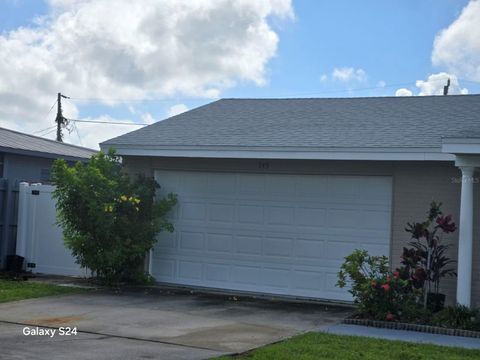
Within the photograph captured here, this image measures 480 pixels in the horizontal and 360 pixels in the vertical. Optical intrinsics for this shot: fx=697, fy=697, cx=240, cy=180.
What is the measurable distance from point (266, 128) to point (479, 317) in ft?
19.0

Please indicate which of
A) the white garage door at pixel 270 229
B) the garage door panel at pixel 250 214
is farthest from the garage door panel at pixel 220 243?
the garage door panel at pixel 250 214

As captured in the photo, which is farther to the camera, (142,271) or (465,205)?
(142,271)

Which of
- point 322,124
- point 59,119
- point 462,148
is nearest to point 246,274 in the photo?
point 322,124

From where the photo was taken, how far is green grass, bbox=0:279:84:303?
1192 cm

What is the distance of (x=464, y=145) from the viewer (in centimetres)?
1020

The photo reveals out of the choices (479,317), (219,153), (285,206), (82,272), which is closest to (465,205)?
(479,317)

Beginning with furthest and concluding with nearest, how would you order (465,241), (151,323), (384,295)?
(465,241) → (384,295) → (151,323)

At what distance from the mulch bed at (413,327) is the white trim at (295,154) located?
289 centimetres

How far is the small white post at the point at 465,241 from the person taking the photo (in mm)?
10531

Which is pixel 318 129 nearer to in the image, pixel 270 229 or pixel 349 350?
pixel 270 229

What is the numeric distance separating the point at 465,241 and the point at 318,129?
390 centimetres

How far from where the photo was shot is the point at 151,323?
9.74 m

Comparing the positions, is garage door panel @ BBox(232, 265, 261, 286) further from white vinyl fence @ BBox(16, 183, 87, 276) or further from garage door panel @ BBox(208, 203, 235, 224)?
white vinyl fence @ BBox(16, 183, 87, 276)

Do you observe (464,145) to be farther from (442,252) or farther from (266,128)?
(266,128)
